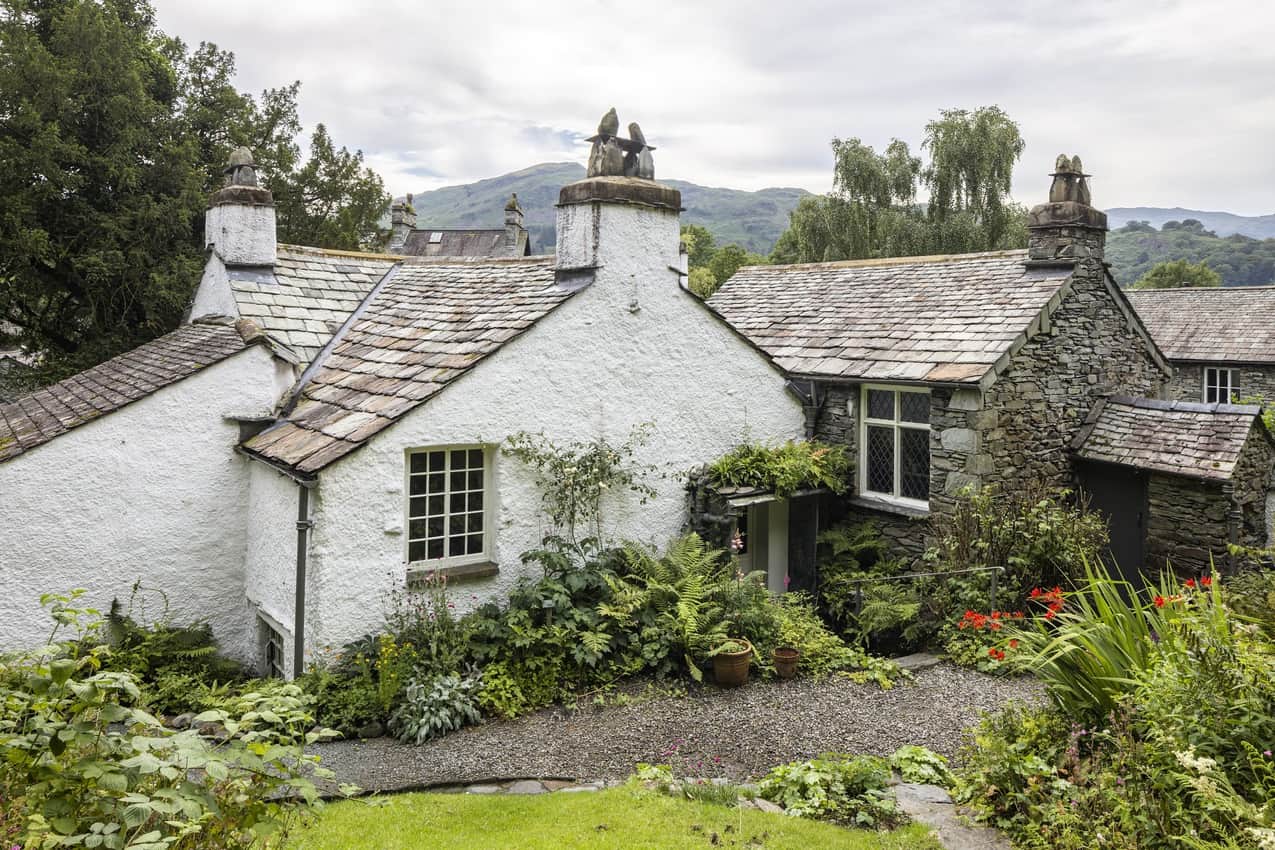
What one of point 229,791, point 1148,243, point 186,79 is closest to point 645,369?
point 229,791

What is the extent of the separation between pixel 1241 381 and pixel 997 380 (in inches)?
774

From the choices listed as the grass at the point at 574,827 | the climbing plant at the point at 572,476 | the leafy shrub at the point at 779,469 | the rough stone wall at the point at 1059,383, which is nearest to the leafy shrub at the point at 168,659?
the grass at the point at 574,827

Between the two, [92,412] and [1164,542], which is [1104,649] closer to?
[1164,542]

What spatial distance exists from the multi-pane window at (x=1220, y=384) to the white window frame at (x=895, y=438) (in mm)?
19544

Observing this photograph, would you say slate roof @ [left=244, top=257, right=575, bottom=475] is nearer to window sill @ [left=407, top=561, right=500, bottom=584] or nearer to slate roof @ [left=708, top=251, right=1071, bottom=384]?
window sill @ [left=407, top=561, right=500, bottom=584]

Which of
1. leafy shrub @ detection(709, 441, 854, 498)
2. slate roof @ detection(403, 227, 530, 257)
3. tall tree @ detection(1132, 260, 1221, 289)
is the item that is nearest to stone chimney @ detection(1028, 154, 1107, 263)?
leafy shrub @ detection(709, 441, 854, 498)

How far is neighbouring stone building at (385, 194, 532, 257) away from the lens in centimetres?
4109

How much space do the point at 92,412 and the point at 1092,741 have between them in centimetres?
1021

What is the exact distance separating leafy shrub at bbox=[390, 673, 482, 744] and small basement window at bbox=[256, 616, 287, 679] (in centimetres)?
231

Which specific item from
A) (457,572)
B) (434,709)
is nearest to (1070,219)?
(457,572)

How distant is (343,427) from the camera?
9.12m

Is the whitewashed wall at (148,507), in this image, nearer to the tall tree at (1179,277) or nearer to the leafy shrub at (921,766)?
the leafy shrub at (921,766)

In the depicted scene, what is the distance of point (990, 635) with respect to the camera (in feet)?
34.2

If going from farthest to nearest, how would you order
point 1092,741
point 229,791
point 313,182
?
point 313,182 → point 1092,741 → point 229,791
